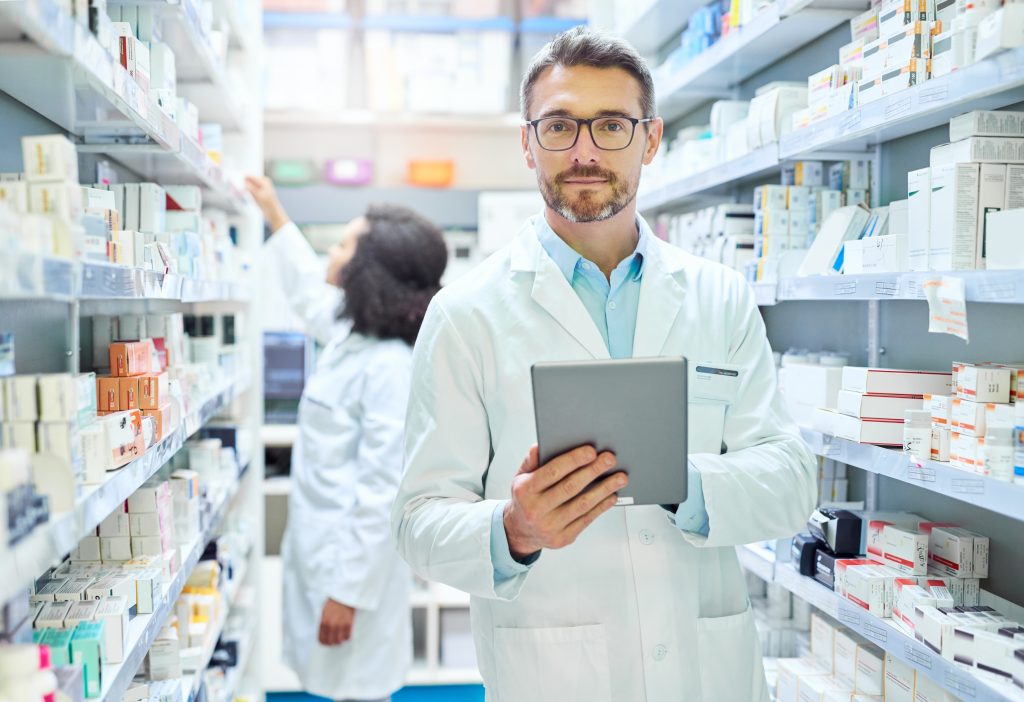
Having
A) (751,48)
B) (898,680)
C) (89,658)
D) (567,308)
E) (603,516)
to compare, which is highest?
(751,48)

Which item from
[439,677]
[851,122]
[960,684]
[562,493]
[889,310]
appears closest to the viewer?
[562,493]

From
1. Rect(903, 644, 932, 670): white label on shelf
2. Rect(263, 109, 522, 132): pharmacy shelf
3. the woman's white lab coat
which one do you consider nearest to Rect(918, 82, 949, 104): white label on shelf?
Rect(903, 644, 932, 670): white label on shelf

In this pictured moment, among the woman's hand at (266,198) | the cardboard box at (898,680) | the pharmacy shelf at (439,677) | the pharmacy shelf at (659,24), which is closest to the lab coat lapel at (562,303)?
the cardboard box at (898,680)

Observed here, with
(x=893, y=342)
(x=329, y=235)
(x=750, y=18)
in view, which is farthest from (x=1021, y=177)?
(x=329, y=235)

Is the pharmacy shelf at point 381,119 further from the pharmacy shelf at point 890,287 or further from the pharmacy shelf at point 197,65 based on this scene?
the pharmacy shelf at point 890,287

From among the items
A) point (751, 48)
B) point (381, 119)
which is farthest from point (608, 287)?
point (381, 119)

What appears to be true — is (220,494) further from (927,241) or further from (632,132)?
(927,241)

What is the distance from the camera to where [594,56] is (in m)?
1.70

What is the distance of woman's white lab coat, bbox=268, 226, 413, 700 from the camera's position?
2.89m

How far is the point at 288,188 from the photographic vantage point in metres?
4.54

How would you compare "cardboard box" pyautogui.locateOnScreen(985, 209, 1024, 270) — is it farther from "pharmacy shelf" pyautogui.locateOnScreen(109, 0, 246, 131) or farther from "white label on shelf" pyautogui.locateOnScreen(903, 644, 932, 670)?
"pharmacy shelf" pyautogui.locateOnScreen(109, 0, 246, 131)

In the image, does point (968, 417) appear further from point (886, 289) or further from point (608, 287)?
point (608, 287)

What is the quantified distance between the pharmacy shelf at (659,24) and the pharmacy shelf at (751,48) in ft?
0.86

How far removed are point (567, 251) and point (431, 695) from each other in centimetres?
312
